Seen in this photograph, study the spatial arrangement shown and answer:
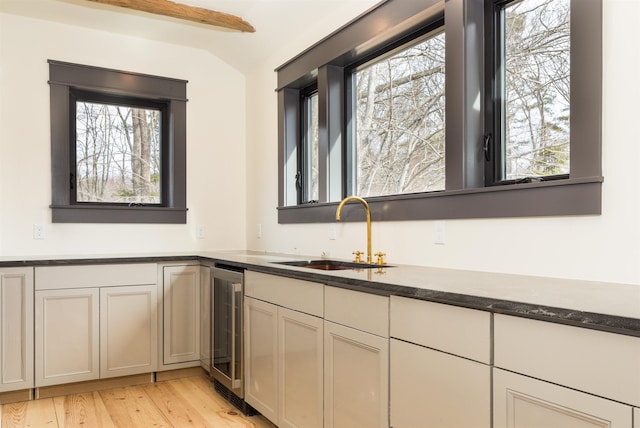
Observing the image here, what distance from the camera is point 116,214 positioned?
12.4 ft

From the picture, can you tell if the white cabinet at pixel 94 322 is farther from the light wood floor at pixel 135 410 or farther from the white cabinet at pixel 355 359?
the white cabinet at pixel 355 359

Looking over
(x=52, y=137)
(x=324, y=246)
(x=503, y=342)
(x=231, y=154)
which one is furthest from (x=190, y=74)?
(x=503, y=342)

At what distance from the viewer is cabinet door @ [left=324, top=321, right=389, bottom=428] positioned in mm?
1726

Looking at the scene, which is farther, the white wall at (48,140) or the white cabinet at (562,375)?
the white wall at (48,140)

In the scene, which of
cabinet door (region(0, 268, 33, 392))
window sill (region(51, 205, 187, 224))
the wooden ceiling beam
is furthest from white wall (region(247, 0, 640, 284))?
cabinet door (region(0, 268, 33, 392))

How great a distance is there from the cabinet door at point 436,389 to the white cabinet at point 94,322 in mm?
2196

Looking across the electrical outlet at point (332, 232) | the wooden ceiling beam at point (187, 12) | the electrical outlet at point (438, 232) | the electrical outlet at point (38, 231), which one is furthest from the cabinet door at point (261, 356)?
the wooden ceiling beam at point (187, 12)

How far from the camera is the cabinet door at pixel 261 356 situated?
8.06ft

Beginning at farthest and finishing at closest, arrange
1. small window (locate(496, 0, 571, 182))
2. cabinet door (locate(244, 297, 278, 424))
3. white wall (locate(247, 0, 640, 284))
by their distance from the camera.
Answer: cabinet door (locate(244, 297, 278, 424)) < small window (locate(496, 0, 571, 182)) < white wall (locate(247, 0, 640, 284))

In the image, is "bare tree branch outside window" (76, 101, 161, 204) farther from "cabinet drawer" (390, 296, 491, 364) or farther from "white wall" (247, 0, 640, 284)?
"cabinet drawer" (390, 296, 491, 364)

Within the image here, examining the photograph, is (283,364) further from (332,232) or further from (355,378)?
(332,232)

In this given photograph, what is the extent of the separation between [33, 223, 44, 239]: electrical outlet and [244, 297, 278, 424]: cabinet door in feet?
5.73

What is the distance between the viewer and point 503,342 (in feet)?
4.22

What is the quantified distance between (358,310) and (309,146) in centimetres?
205
